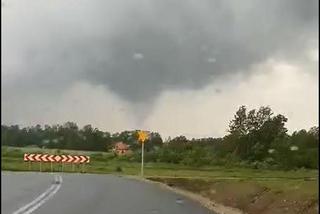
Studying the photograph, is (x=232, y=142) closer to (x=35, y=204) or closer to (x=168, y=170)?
(x=35, y=204)

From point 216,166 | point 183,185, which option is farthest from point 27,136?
point 216,166

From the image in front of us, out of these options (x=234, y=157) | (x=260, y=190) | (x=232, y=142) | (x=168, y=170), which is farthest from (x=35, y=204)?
(x=168, y=170)

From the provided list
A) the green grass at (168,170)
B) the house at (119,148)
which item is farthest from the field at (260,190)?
the house at (119,148)

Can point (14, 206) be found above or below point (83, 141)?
below

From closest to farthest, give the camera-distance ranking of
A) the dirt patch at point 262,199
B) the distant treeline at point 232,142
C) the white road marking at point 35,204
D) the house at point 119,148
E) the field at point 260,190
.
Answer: the distant treeline at point 232,142 < the field at point 260,190 < the white road marking at point 35,204 < the dirt patch at point 262,199 < the house at point 119,148

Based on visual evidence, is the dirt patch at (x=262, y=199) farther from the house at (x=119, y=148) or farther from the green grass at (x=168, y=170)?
the green grass at (x=168, y=170)

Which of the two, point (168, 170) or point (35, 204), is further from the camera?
point (168, 170)

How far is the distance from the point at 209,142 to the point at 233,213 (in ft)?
41.4

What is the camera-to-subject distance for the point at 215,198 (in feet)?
90.9

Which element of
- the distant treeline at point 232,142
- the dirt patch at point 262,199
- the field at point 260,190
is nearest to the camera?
the distant treeline at point 232,142

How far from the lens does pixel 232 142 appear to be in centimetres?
3397

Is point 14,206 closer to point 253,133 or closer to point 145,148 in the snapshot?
point 253,133

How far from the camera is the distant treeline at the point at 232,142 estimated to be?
20.9 feet

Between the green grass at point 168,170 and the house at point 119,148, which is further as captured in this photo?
the green grass at point 168,170
